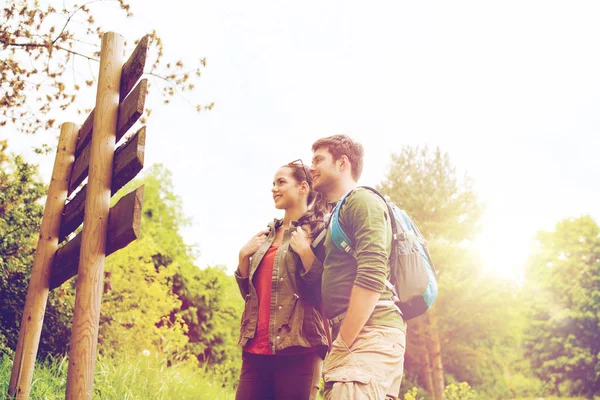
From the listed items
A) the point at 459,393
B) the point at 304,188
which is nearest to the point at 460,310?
the point at 459,393

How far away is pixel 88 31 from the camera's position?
555 centimetres

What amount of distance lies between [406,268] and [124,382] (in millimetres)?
4099

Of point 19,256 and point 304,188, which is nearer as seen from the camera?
point 304,188

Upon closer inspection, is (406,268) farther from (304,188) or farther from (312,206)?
(304,188)

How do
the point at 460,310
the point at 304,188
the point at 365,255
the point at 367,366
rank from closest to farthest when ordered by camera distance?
the point at 367,366
the point at 365,255
the point at 304,188
the point at 460,310

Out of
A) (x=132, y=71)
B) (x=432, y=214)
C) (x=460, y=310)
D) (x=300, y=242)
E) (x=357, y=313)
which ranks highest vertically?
(x=432, y=214)

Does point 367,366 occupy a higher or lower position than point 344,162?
lower

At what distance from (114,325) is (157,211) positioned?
6157 mm

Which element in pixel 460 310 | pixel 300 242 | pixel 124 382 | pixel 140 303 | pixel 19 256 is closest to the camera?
pixel 300 242

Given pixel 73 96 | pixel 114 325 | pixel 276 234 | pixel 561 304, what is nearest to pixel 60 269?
pixel 276 234

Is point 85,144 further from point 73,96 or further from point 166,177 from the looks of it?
point 166,177

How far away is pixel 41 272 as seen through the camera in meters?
2.99

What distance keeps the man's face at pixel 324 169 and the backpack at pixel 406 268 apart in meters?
0.34

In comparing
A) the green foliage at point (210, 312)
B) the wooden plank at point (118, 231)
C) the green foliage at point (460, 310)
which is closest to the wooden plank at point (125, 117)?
the wooden plank at point (118, 231)
